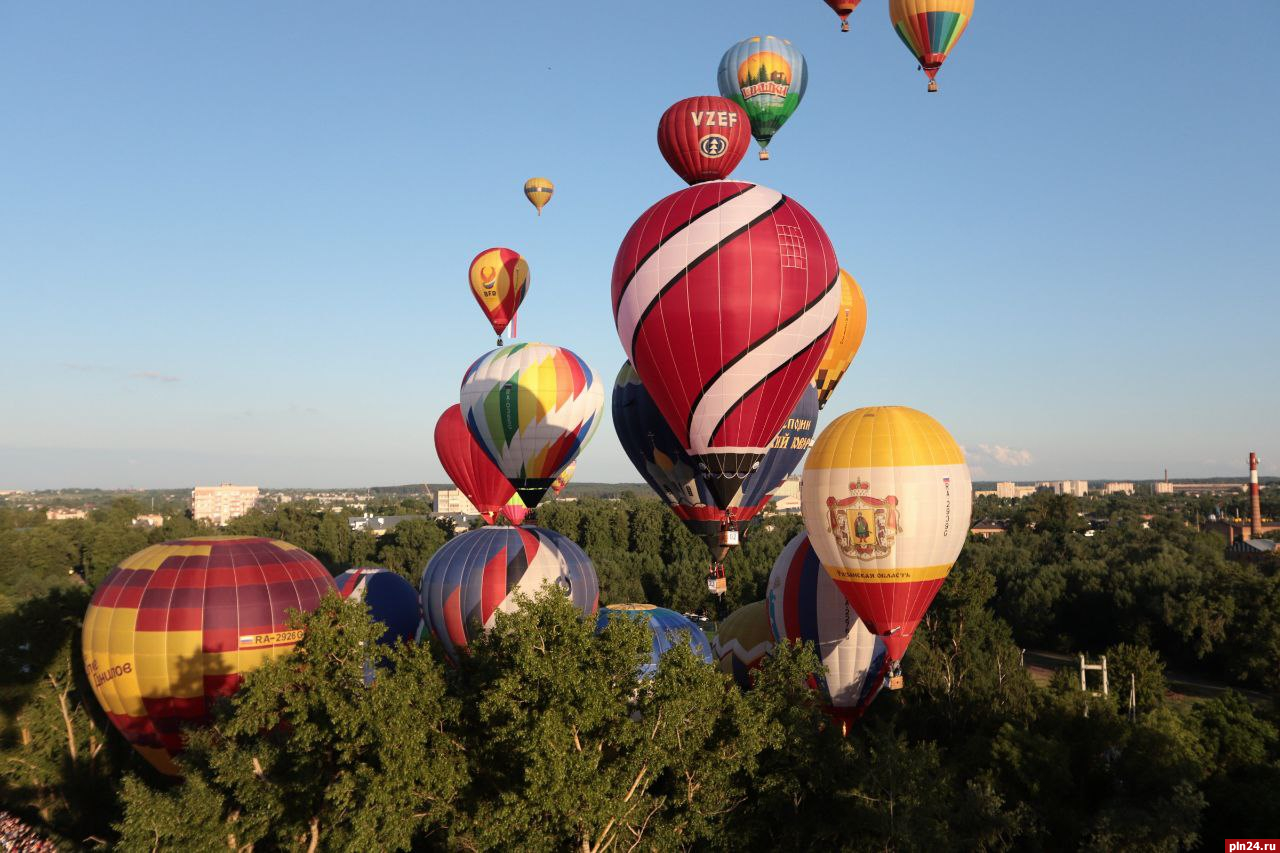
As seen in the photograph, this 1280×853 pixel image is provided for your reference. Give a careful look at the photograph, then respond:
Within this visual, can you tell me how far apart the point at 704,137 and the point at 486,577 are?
37.3 ft

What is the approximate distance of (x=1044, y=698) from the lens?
2134cm

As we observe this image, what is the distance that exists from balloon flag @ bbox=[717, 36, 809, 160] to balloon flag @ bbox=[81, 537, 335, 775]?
17.5m

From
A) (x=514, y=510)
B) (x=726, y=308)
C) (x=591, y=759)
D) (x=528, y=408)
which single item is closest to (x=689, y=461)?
(x=726, y=308)

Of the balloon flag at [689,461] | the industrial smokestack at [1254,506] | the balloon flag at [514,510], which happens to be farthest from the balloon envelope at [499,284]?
the industrial smokestack at [1254,506]

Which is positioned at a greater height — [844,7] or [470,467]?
[844,7]

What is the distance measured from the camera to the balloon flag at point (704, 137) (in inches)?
809

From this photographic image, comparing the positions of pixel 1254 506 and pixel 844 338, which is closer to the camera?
pixel 844 338

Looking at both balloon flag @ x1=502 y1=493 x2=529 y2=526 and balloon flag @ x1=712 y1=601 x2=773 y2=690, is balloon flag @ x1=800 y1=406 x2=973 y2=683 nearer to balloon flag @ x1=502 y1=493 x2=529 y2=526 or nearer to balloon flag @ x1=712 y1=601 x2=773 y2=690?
balloon flag @ x1=712 y1=601 x2=773 y2=690

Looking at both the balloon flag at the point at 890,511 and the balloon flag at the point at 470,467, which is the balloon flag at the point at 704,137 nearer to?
the balloon flag at the point at 890,511

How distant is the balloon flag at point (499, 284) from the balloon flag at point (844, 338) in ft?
38.1

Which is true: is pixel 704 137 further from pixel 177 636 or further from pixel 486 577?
pixel 177 636

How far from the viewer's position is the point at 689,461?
22.9m

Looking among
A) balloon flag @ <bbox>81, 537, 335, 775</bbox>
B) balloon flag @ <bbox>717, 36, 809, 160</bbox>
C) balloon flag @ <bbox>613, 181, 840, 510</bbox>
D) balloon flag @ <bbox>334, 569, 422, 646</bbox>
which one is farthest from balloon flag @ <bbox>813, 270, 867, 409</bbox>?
balloon flag @ <bbox>81, 537, 335, 775</bbox>

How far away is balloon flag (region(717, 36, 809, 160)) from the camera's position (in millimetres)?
25891
